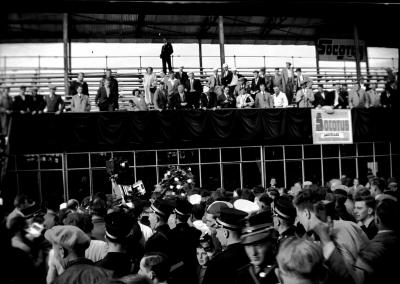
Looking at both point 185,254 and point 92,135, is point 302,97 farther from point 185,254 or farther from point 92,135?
point 185,254

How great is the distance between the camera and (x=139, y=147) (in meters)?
22.6

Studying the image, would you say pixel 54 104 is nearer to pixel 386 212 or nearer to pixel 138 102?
pixel 138 102

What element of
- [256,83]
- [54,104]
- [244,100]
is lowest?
[54,104]

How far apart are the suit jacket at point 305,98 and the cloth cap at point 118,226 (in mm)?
18230

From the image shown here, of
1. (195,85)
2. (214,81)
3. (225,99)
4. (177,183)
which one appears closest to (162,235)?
(177,183)

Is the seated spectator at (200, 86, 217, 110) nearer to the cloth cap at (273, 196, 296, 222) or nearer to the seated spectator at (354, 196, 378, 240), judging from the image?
the seated spectator at (354, 196, 378, 240)

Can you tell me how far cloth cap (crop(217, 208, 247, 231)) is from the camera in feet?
14.3

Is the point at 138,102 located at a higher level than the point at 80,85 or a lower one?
lower

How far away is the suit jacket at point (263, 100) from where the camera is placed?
21656mm

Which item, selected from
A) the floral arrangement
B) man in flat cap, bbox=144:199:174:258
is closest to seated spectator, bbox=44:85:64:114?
the floral arrangement

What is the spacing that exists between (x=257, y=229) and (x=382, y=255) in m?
0.89

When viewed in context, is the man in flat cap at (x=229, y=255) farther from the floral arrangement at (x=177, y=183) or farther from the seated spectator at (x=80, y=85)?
the seated spectator at (x=80, y=85)

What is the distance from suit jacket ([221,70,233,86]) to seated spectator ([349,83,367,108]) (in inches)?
212

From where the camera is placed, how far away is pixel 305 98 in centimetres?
2175
